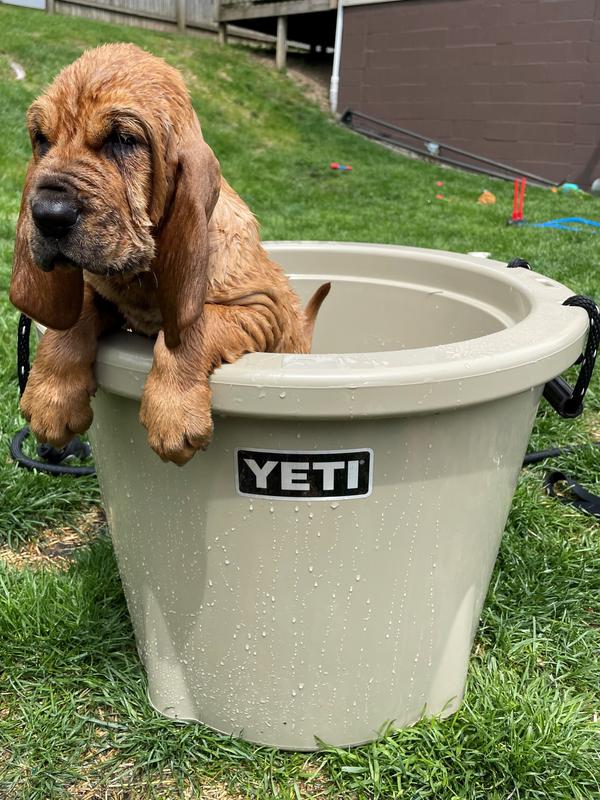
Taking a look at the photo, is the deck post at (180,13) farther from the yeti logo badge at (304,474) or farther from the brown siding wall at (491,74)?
the yeti logo badge at (304,474)

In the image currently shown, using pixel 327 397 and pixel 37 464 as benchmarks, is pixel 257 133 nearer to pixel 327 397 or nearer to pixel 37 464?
pixel 37 464

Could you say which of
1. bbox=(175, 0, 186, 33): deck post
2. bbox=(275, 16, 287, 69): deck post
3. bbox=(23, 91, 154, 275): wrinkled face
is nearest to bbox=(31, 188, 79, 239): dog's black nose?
bbox=(23, 91, 154, 275): wrinkled face

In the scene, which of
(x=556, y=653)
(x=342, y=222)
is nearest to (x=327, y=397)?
(x=556, y=653)

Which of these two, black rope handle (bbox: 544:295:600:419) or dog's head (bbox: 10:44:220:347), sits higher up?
dog's head (bbox: 10:44:220:347)

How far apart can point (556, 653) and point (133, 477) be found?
1.28 meters

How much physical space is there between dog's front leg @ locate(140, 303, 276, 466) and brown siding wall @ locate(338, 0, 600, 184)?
11241mm

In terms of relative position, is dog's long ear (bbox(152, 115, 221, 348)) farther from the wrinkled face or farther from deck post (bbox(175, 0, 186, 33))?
deck post (bbox(175, 0, 186, 33))

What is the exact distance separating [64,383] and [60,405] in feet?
0.14

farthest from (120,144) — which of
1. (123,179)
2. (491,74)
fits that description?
(491,74)

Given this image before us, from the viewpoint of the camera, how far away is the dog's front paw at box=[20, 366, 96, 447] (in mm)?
1401

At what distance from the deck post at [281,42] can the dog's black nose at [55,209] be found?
47.4 ft

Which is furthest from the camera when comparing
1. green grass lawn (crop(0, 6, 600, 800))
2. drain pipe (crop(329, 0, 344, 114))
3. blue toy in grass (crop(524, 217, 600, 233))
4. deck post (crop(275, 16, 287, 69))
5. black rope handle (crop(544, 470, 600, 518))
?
deck post (crop(275, 16, 287, 69))

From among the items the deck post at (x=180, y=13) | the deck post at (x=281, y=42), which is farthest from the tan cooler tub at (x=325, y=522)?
the deck post at (x=180, y=13)

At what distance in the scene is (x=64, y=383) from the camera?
140 centimetres
